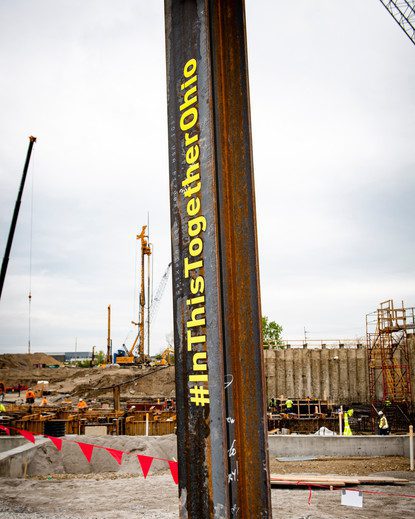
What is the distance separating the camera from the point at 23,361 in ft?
266

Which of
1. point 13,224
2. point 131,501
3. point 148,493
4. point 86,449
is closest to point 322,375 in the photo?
point 86,449

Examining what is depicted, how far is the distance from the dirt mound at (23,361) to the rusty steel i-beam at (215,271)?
76.0 m

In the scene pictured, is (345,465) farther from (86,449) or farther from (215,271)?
(215,271)

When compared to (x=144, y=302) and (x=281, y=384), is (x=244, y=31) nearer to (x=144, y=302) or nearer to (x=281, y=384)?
(x=281, y=384)

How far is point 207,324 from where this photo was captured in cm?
378

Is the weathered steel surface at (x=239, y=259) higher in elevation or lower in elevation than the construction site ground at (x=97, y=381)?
higher

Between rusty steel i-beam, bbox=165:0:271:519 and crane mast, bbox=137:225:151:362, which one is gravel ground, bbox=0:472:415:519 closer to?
rusty steel i-beam, bbox=165:0:271:519

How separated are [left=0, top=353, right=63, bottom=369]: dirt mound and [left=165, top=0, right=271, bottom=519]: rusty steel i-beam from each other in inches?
2994

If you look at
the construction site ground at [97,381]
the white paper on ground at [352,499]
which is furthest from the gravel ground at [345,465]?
the construction site ground at [97,381]

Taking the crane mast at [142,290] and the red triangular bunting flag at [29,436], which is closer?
the red triangular bunting flag at [29,436]

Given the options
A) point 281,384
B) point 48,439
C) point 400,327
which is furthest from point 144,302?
point 48,439

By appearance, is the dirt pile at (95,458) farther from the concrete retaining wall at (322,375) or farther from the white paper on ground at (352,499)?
the concrete retaining wall at (322,375)

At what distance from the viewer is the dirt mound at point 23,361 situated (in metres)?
74.5

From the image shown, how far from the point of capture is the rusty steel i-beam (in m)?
3.64
